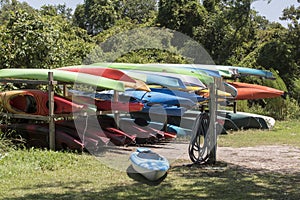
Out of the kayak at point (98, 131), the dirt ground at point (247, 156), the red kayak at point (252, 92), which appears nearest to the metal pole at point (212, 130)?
the dirt ground at point (247, 156)

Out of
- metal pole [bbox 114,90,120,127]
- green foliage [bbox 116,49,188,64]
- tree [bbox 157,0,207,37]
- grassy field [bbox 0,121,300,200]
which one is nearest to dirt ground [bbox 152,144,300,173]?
grassy field [bbox 0,121,300,200]

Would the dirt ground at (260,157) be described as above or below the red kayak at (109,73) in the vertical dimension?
below

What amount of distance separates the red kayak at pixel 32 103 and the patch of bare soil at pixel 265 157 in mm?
3314

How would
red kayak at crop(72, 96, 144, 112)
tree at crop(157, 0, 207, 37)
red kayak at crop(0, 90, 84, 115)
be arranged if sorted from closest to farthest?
1. red kayak at crop(0, 90, 84, 115)
2. red kayak at crop(72, 96, 144, 112)
3. tree at crop(157, 0, 207, 37)

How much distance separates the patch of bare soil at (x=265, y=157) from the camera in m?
8.96

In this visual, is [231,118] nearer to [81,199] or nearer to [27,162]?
[27,162]

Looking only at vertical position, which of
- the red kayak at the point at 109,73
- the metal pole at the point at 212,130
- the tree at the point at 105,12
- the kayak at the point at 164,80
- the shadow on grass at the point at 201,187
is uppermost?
the tree at the point at 105,12

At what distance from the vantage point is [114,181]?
7.43 metres

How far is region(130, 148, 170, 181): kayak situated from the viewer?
749 cm

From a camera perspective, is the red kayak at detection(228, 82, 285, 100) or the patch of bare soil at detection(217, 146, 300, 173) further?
the red kayak at detection(228, 82, 285, 100)

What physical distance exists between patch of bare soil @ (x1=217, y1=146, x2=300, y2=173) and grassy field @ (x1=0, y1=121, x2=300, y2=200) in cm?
46

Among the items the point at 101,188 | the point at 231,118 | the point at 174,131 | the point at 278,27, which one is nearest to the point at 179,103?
the point at 174,131

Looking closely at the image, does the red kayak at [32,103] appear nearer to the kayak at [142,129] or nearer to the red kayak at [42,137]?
the red kayak at [42,137]

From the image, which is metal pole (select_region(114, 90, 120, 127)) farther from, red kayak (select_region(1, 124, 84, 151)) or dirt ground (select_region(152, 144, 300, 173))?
red kayak (select_region(1, 124, 84, 151))
